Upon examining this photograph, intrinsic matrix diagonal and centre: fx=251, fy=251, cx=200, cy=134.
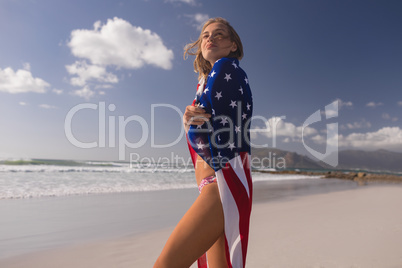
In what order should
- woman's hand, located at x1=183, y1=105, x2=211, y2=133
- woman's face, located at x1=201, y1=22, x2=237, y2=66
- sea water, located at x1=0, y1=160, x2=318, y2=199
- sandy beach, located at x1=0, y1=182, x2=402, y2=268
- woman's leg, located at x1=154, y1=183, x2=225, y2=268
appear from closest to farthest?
woman's leg, located at x1=154, y1=183, x2=225, y2=268 → woman's hand, located at x1=183, y1=105, x2=211, y2=133 → woman's face, located at x1=201, y1=22, x2=237, y2=66 → sandy beach, located at x1=0, y1=182, x2=402, y2=268 → sea water, located at x1=0, y1=160, x2=318, y2=199

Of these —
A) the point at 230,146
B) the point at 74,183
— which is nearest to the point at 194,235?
the point at 230,146

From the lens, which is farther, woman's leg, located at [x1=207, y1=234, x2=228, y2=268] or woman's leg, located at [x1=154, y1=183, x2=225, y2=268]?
woman's leg, located at [x1=207, y1=234, x2=228, y2=268]

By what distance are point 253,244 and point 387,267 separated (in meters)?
1.59

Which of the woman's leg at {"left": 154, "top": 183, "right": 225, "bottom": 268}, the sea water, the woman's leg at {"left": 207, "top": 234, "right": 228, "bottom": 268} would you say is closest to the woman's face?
the woman's leg at {"left": 154, "top": 183, "right": 225, "bottom": 268}

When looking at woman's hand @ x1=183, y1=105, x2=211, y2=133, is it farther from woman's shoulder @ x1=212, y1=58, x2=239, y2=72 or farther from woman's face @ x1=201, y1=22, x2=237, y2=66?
woman's face @ x1=201, y1=22, x2=237, y2=66

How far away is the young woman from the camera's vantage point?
3.27 ft

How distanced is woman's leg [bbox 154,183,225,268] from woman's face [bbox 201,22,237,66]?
0.71 metres

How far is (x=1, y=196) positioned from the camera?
716cm

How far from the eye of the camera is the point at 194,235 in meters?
0.99

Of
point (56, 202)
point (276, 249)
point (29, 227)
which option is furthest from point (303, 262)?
point (56, 202)

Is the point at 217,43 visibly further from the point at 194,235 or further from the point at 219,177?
the point at 194,235

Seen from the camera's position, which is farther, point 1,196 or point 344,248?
point 1,196

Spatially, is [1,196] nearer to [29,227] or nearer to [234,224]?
[29,227]

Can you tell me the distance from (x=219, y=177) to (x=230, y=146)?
0.45ft
